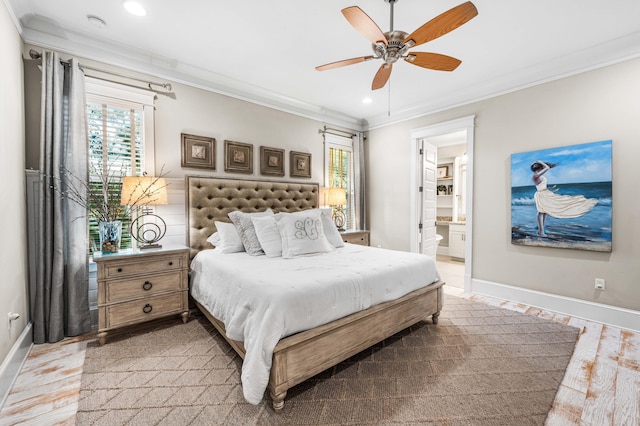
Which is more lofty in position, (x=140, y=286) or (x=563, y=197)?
(x=563, y=197)

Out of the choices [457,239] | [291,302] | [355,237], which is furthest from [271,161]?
[457,239]

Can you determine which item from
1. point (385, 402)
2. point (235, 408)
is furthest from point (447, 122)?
point (235, 408)

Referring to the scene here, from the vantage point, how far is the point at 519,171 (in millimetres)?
3334

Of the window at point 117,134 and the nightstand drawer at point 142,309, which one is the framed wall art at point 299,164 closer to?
the window at point 117,134

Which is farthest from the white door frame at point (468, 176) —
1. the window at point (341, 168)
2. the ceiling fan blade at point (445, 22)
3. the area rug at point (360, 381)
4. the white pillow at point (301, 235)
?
the ceiling fan blade at point (445, 22)

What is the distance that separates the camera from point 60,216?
2.41 m

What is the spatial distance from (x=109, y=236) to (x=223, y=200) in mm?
1193

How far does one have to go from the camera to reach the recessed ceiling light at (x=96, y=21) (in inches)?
91.7

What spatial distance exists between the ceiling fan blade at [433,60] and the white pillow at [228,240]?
2.28 meters

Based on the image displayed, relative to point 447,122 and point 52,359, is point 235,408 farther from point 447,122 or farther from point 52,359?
point 447,122

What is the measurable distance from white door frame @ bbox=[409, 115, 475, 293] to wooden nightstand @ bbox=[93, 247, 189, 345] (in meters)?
3.28

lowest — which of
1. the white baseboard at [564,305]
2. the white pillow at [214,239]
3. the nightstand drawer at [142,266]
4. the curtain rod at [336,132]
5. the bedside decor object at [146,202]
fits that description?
the white baseboard at [564,305]

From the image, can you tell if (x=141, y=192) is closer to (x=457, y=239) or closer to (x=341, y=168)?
(x=341, y=168)

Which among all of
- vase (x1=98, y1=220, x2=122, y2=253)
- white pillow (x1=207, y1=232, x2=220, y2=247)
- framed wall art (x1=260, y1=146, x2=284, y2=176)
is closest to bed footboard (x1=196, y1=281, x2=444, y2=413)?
white pillow (x1=207, y1=232, x2=220, y2=247)
